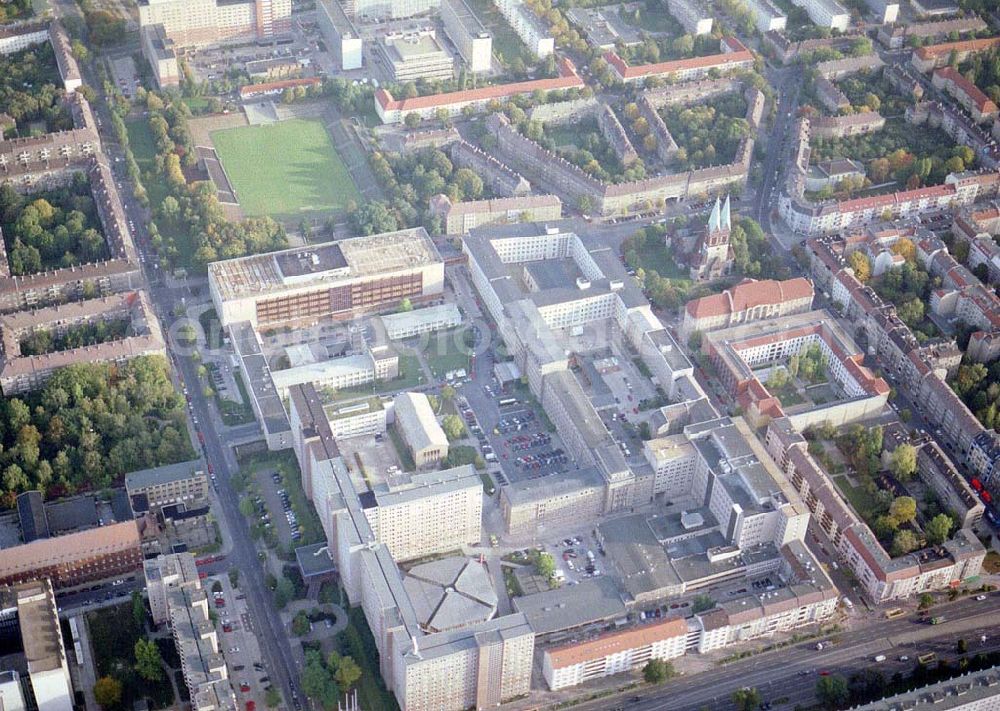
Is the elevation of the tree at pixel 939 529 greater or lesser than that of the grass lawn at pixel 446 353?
greater

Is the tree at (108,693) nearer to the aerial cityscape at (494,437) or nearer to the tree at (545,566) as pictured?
the aerial cityscape at (494,437)

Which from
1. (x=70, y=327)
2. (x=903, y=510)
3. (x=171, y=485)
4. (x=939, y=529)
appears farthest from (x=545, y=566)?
(x=70, y=327)

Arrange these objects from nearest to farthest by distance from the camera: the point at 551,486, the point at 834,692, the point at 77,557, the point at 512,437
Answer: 1. the point at 834,692
2. the point at 77,557
3. the point at 551,486
4. the point at 512,437

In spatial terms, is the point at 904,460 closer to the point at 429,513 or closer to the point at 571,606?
the point at 571,606

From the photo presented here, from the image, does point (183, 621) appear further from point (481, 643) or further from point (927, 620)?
point (927, 620)

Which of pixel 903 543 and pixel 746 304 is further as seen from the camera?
pixel 746 304

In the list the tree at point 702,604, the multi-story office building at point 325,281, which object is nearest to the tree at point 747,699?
the tree at point 702,604
